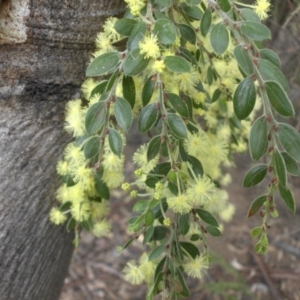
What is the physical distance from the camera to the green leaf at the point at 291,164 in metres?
0.68

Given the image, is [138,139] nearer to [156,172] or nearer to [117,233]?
[117,233]

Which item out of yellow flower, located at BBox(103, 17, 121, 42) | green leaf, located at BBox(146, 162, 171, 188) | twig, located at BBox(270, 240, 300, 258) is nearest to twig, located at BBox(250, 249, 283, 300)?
twig, located at BBox(270, 240, 300, 258)

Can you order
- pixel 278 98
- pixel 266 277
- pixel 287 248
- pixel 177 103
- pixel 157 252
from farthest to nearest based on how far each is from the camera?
pixel 287 248 → pixel 266 277 → pixel 157 252 → pixel 177 103 → pixel 278 98

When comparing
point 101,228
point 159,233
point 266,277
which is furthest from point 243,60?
point 266,277

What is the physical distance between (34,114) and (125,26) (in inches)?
11.1

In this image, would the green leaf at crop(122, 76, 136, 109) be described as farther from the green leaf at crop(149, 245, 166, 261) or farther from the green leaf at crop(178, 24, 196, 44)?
the green leaf at crop(149, 245, 166, 261)

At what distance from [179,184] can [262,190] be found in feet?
6.96

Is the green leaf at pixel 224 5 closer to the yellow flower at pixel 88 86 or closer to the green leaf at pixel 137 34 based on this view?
the green leaf at pixel 137 34

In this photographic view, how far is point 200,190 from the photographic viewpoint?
2.42 feet

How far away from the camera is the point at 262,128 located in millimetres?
645

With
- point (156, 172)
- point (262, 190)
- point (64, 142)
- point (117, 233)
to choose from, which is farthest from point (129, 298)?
point (156, 172)

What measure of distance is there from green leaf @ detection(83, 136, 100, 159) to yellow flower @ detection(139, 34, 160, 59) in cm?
17

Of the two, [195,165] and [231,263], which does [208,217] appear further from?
[231,263]

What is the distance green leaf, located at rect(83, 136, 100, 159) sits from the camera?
2.48 feet
